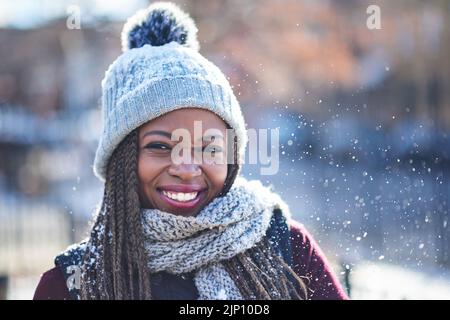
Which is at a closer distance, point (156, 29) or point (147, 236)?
point (147, 236)

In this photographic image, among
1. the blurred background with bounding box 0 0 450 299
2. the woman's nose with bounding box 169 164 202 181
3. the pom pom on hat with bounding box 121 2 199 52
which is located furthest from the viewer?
the blurred background with bounding box 0 0 450 299

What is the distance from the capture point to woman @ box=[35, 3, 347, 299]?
186cm

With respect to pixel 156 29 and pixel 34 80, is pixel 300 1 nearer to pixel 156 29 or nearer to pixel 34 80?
pixel 34 80

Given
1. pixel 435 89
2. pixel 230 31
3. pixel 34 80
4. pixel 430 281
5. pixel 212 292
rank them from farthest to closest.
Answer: pixel 34 80, pixel 435 89, pixel 230 31, pixel 430 281, pixel 212 292

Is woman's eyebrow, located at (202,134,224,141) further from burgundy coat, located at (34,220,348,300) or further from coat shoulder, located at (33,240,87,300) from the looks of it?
coat shoulder, located at (33,240,87,300)

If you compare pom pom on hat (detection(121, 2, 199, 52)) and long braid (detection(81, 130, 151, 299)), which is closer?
long braid (detection(81, 130, 151, 299))

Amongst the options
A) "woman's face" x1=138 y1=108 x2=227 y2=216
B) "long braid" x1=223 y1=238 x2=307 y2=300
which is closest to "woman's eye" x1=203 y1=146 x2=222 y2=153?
"woman's face" x1=138 y1=108 x2=227 y2=216

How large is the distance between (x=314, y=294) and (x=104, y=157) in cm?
60

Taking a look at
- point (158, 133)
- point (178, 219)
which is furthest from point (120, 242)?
point (158, 133)

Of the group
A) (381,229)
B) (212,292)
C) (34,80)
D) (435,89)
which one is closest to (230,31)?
(381,229)

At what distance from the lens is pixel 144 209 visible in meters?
1.90

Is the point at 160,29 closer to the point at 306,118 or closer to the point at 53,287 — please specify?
the point at 53,287

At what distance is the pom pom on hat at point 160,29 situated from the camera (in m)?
2.08

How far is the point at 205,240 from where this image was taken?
1878 millimetres
